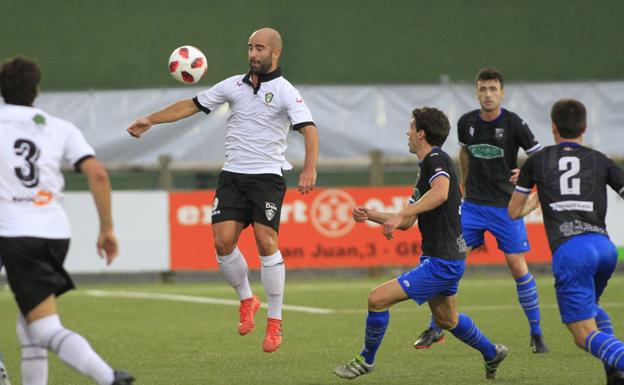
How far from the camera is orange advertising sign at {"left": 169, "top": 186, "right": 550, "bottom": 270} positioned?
18016 millimetres

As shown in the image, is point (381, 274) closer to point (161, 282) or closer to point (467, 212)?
point (161, 282)

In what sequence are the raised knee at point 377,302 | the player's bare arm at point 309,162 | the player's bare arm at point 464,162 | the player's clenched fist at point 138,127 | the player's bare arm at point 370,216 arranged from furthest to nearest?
the player's bare arm at point 464,162 < the player's clenched fist at point 138,127 < the player's bare arm at point 309,162 < the raised knee at point 377,302 < the player's bare arm at point 370,216

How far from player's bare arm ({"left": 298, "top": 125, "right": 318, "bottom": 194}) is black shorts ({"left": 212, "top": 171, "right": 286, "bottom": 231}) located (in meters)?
0.56

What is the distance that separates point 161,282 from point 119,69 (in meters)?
5.74

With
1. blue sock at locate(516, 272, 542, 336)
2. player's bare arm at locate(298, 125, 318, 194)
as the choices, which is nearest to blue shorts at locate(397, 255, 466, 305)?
player's bare arm at locate(298, 125, 318, 194)

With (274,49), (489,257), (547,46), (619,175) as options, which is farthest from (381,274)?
(619,175)

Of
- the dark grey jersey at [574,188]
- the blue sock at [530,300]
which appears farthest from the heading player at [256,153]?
the dark grey jersey at [574,188]

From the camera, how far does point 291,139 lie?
20797 mm

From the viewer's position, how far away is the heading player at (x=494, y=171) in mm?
10797

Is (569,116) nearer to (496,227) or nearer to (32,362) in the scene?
(32,362)

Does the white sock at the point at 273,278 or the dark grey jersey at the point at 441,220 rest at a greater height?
the dark grey jersey at the point at 441,220

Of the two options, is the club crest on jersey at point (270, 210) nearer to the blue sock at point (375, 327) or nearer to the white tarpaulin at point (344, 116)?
the blue sock at point (375, 327)

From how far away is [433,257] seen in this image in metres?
8.33

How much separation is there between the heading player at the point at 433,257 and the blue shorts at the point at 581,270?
1.16 m
